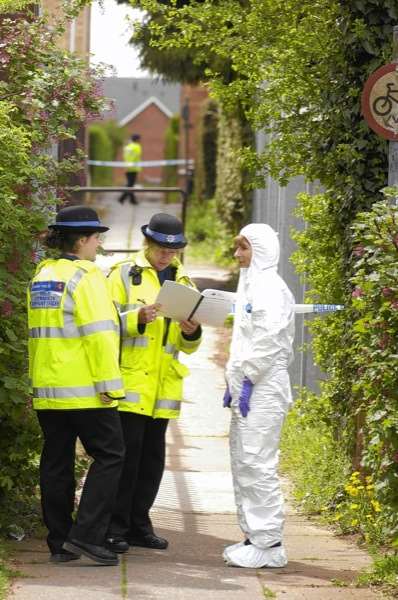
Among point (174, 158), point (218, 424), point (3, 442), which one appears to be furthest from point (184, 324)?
point (174, 158)

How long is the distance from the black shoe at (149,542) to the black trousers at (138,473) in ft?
0.08

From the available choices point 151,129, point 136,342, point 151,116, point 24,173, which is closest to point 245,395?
point 136,342

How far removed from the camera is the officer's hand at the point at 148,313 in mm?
7406

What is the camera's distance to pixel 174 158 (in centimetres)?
4809

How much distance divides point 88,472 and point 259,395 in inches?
37.6

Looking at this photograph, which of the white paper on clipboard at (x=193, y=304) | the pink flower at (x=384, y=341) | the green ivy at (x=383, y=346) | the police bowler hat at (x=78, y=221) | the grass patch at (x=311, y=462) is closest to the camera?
the green ivy at (x=383, y=346)

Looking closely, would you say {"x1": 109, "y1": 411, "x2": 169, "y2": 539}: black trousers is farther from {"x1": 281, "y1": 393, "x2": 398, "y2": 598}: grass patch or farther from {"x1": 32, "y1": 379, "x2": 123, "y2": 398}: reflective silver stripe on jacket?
{"x1": 281, "y1": 393, "x2": 398, "y2": 598}: grass patch

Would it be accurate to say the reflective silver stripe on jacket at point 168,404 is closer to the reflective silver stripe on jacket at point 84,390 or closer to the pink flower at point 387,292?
the reflective silver stripe on jacket at point 84,390

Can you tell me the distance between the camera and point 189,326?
25.1 feet

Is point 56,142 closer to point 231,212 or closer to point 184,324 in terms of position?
point 184,324

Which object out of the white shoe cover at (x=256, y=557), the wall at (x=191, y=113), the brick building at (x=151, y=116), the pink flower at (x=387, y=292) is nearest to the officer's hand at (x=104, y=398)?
the white shoe cover at (x=256, y=557)

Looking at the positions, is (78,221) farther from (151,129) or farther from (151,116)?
(151,116)

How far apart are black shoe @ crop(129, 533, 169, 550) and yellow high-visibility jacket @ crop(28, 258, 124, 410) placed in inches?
44.4

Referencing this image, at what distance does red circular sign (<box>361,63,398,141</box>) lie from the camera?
7.92 meters
